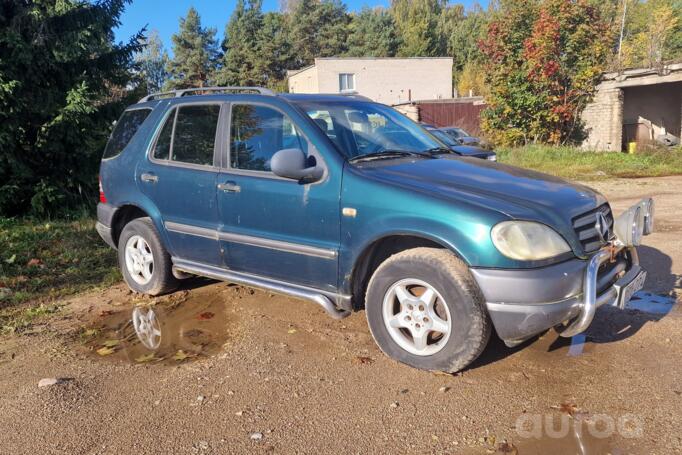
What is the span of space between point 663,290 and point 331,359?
3236 mm

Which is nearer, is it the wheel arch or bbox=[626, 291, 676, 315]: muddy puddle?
the wheel arch

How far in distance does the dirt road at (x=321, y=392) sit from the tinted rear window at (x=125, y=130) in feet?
5.98

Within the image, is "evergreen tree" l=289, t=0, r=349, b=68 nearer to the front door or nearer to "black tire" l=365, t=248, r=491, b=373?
the front door

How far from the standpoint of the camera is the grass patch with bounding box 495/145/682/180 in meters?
14.5

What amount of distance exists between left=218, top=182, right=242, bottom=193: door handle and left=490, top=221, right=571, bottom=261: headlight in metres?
2.05

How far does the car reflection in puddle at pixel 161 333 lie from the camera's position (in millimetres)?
4016

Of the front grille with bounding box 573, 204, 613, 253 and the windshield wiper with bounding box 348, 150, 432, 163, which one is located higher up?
the windshield wiper with bounding box 348, 150, 432, 163

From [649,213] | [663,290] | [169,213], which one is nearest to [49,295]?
[169,213]

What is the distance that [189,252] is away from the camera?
478 cm

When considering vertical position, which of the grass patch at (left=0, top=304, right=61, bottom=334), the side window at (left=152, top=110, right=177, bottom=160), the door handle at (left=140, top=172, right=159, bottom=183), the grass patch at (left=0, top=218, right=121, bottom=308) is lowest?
the grass patch at (left=0, top=304, right=61, bottom=334)

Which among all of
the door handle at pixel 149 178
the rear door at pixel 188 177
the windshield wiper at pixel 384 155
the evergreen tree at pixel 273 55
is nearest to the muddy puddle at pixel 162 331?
the rear door at pixel 188 177

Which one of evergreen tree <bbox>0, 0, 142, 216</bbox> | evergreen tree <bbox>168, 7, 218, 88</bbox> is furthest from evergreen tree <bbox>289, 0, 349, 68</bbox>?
evergreen tree <bbox>0, 0, 142, 216</bbox>

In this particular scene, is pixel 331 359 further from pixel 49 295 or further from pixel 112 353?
pixel 49 295

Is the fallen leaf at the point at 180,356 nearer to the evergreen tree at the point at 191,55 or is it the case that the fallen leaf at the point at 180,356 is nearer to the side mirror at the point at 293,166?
the side mirror at the point at 293,166
